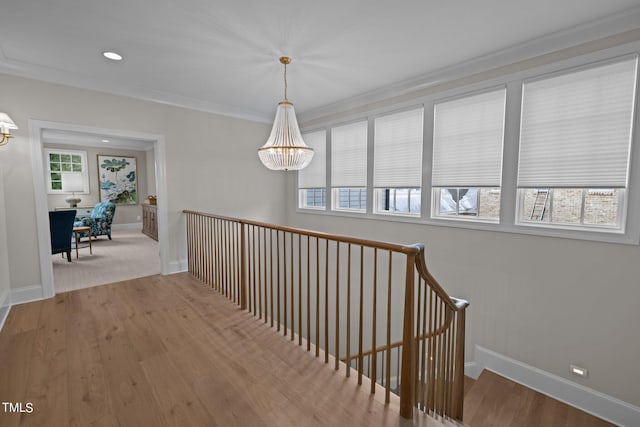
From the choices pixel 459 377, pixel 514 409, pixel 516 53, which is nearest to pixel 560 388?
pixel 514 409

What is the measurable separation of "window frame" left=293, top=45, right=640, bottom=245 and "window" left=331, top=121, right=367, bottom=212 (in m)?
0.19

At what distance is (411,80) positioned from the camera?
11.0 ft

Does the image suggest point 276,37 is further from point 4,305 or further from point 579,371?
point 579,371

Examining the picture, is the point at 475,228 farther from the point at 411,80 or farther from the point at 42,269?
the point at 42,269

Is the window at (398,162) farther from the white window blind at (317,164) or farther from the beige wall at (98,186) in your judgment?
the beige wall at (98,186)

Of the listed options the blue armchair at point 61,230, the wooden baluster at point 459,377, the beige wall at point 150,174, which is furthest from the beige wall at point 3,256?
the beige wall at point 150,174

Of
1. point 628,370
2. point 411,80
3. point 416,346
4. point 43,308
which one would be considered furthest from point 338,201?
point 43,308

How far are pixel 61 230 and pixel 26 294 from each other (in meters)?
1.93

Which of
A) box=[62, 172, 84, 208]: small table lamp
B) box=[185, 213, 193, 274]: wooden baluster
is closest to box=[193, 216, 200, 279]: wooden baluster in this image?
box=[185, 213, 193, 274]: wooden baluster

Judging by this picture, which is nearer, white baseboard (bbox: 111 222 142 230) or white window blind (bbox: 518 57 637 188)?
white window blind (bbox: 518 57 637 188)

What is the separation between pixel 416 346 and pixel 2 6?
12.2 feet

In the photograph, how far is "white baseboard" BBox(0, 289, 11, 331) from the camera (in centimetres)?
261

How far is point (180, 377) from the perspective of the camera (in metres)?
1.87

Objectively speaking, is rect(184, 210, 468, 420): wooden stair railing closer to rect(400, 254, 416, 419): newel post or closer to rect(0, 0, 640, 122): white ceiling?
rect(400, 254, 416, 419): newel post
